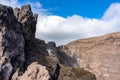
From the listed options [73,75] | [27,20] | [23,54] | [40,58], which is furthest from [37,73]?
[73,75]

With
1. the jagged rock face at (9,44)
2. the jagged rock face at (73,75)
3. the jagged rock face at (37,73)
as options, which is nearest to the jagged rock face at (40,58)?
the jagged rock face at (73,75)


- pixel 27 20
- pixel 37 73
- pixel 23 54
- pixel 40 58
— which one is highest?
pixel 27 20

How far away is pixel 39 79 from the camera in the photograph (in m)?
46.0

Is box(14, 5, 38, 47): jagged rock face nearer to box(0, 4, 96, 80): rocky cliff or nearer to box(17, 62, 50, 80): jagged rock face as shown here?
box(0, 4, 96, 80): rocky cliff

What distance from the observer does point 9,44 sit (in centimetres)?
7756

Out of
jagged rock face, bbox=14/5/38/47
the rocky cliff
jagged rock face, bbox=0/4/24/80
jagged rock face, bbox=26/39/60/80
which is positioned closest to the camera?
the rocky cliff

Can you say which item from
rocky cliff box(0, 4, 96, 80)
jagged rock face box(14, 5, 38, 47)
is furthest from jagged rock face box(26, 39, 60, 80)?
jagged rock face box(14, 5, 38, 47)

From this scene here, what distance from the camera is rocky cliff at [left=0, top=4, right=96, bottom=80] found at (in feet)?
164

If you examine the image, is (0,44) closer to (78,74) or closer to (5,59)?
(5,59)

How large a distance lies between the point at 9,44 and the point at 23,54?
872 cm

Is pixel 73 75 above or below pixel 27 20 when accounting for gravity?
below

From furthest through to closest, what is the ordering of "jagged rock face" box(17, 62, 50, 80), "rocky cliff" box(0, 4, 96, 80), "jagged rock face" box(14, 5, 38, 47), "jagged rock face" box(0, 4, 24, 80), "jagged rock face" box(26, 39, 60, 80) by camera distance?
"jagged rock face" box(14, 5, 38, 47) → "jagged rock face" box(26, 39, 60, 80) → "jagged rock face" box(0, 4, 24, 80) → "rocky cliff" box(0, 4, 96, 80) → "jagged rock face" box(17, 62, 50, 80)

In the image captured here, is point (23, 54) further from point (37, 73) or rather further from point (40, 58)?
point (37, 73)

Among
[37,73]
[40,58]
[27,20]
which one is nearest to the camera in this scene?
[37,73]
